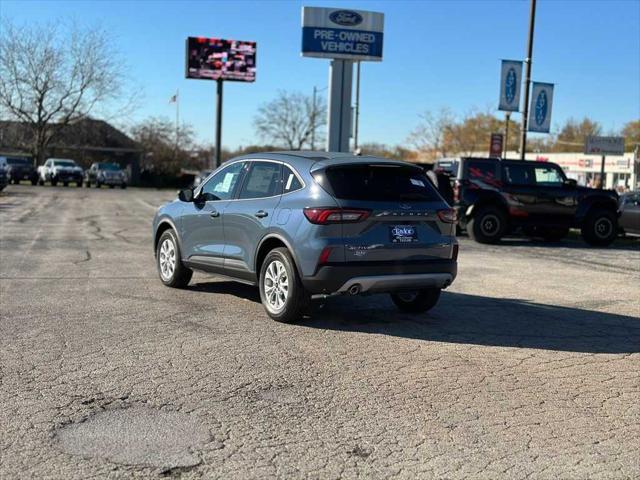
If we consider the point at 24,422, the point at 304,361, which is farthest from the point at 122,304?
the point at 24,422

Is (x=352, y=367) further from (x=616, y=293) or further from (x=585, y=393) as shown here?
(x=616, y=293)

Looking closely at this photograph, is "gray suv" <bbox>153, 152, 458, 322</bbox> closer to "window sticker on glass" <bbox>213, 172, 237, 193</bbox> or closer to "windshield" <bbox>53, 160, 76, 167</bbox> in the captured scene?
"window sticker on glass" <bbox>213, 172, 237, 193</bbox>

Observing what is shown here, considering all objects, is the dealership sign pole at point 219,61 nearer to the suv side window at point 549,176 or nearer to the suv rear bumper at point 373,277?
the suv side window at point 549,176

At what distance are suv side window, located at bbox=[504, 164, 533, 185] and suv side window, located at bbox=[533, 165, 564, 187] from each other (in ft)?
0.59

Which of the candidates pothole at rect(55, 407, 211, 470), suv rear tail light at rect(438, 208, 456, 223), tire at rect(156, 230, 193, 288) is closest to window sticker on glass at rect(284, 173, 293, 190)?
suv rear tail light at rect(438, 208, 456, 223)

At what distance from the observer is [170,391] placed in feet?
15.6

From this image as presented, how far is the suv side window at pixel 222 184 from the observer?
26.0ft

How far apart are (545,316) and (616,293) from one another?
7.60 feet

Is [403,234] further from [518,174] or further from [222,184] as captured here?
[518,174]

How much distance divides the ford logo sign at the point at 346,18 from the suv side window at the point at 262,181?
2010 centimetres

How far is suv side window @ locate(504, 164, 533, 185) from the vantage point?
16672 millimetres

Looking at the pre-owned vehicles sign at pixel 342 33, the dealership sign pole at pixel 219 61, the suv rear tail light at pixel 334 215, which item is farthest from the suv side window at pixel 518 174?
the dealership sign pole at pixel 219 61

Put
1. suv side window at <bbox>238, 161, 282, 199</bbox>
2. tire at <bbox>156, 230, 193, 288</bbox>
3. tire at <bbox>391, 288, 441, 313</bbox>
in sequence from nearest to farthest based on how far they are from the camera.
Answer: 1. suv side window at <bbox>238, 161, 282, 199</bbox>
2. tire at <bbox>391, 288, 441, 313</bbox>
3. tire at <bbox>156, 230, 193, 288</bbox>

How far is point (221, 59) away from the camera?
1417 inches
